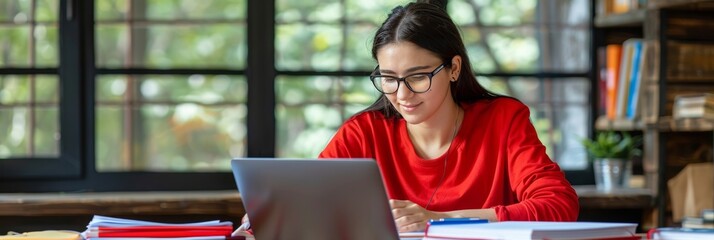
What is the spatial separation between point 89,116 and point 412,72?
1.82 metres

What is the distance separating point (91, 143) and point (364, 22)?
42.4 inches

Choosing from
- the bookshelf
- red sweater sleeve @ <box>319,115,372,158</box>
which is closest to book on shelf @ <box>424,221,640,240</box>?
red sweater sleeve @ <box>319,115,372,158</box>

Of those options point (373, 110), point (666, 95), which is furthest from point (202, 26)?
point (666, 95)

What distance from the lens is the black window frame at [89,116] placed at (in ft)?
12.5

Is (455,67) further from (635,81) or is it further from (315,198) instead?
(635,81)

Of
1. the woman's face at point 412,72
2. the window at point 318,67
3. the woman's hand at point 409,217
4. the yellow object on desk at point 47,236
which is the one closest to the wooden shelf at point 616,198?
the window at point 318,67

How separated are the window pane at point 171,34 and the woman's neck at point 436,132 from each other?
1499mm

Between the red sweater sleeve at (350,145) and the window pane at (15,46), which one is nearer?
the red sweater sleeve at (350,145)

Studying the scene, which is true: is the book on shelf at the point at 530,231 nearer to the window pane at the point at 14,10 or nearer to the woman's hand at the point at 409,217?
the woman's hand at the point at 409,217

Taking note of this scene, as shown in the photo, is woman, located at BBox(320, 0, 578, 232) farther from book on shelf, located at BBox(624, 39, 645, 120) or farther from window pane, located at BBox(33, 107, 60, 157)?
window pane, located at BBox(33, 107, 60, 157)

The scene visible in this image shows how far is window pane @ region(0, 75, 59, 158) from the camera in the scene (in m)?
3.80

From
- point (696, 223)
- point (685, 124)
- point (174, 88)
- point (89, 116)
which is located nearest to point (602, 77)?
point (685, 124)

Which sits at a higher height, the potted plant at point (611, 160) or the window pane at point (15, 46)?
the window pane at point (15, 46)

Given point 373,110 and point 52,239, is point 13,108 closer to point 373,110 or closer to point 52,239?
point 373,110
